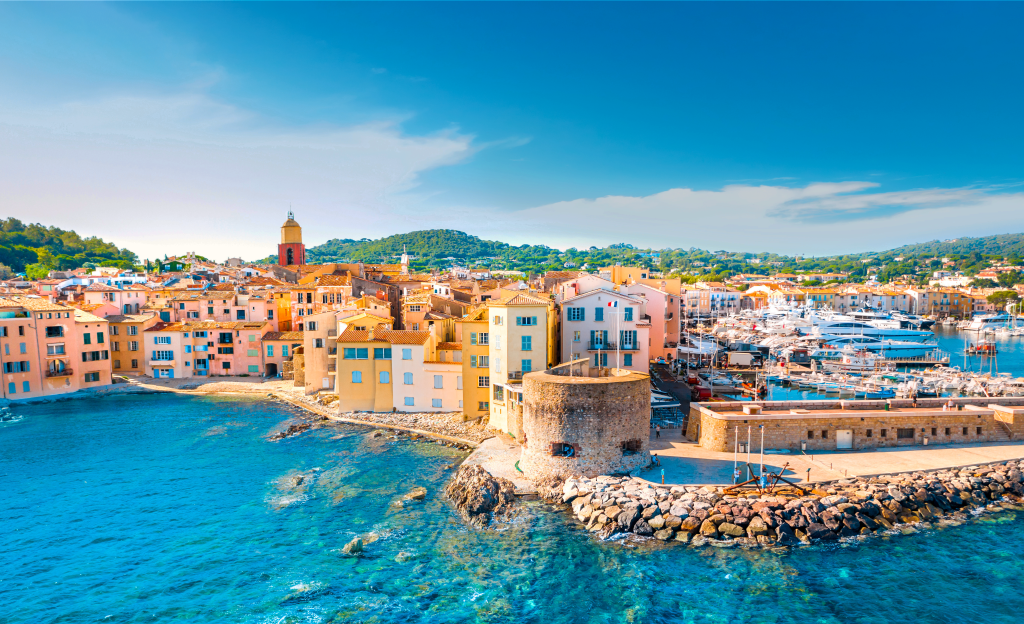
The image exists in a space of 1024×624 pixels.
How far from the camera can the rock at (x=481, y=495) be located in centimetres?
2433

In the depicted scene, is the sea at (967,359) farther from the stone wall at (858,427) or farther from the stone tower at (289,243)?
the stone tower at (289,243)

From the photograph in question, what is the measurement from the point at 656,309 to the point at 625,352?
59.0 feet

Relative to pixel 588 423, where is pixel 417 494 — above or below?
below

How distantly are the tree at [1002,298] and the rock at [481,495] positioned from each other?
145585 mm

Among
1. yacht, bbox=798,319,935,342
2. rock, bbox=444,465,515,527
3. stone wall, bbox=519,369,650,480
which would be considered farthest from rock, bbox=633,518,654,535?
yacht, bbox=798,319,935,342

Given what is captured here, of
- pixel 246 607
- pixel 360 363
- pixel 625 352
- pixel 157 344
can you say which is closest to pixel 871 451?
pixel 625 352

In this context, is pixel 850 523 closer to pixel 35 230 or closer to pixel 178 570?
pixel 178 570

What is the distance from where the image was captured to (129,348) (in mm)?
58875

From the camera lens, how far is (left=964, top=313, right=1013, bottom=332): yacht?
319 ft

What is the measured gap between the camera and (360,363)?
134 ft

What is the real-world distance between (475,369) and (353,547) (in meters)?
16.5

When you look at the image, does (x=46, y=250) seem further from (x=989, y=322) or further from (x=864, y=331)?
(x=989, y=322)

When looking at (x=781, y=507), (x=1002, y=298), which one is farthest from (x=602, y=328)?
(x=1002, y=298)

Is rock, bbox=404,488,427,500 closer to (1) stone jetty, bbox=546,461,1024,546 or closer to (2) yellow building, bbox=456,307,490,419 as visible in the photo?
(1) stone jetty, bbox=546,461,1024,546
